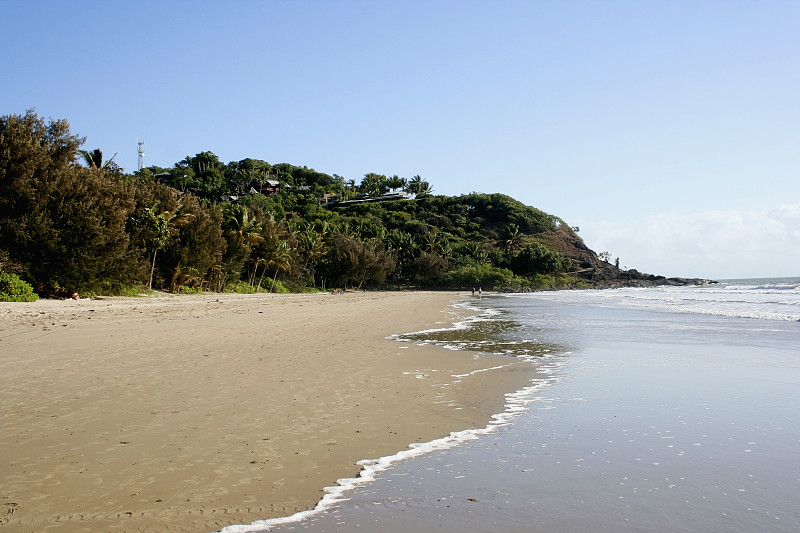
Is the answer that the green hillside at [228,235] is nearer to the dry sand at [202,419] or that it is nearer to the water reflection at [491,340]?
the dry sand at [202,419]

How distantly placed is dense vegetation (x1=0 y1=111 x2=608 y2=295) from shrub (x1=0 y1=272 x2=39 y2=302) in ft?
4.57

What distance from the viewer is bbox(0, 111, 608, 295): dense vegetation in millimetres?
27953

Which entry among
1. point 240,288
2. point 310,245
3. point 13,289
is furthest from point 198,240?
point 310,245

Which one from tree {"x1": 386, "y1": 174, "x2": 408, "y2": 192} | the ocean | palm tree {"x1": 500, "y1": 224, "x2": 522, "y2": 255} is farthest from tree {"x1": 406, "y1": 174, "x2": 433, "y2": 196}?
the ocean

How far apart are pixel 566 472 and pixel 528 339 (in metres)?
11.7

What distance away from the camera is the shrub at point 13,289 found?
2468 centimetres

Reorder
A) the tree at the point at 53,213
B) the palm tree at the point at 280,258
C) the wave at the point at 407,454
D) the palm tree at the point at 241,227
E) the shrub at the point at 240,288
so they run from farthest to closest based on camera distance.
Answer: the palm tree at the point at 280,258
the shrub at the point at 240,288
the palm tree at the point at 241,227
the tree at the point at 53,213
the wave at the point at 407,454

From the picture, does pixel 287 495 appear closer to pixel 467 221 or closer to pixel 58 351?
pixel 58 351

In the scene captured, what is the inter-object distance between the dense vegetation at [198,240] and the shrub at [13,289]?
1.39m

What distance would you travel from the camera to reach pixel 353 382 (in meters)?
8.91

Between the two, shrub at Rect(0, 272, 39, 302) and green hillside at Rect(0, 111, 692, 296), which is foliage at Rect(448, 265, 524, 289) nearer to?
green hillside at Rect(0, 111, 692, 296)

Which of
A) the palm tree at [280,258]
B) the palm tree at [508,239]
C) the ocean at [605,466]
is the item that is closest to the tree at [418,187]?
the palm tree at [508,239]

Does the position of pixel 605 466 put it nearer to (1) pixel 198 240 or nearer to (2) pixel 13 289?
(2) pixel 13 289

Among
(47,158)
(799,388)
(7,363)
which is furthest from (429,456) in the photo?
(47,158)
